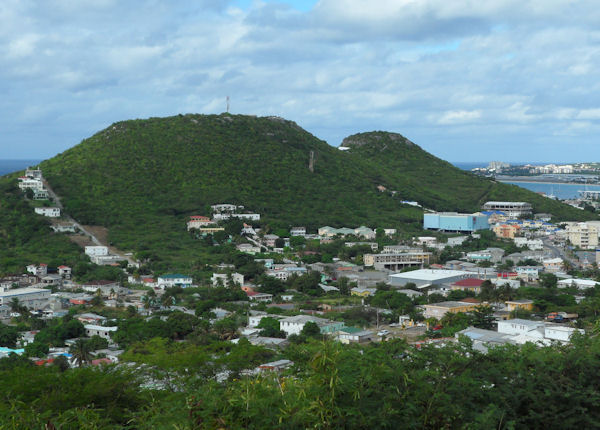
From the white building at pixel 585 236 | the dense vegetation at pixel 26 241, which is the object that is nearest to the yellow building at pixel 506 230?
the white building at pixel 585 236

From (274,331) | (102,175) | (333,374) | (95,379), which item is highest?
(102,175)

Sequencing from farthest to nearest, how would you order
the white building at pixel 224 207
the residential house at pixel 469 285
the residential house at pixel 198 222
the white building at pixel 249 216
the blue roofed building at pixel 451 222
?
the blue roofed building at pixel 451 222, the white building at pixel 224 207, the white building at pixel 249 216, the residential house at pixel 198 222, the residential house at pixel 469 285

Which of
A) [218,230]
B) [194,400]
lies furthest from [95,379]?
[218,230]

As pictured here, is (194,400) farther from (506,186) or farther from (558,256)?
(506,186)

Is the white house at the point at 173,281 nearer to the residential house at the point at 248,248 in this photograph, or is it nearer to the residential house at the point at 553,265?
the residential house at the point at 248,248

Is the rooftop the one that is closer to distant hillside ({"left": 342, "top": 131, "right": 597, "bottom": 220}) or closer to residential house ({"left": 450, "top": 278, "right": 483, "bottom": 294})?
residential house ({"left": 450, "top": 278, "right": 483, "bottom": 294})

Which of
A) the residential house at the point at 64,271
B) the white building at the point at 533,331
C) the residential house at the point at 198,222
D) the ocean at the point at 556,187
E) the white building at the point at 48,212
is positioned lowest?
the white building at the point at 533,331
